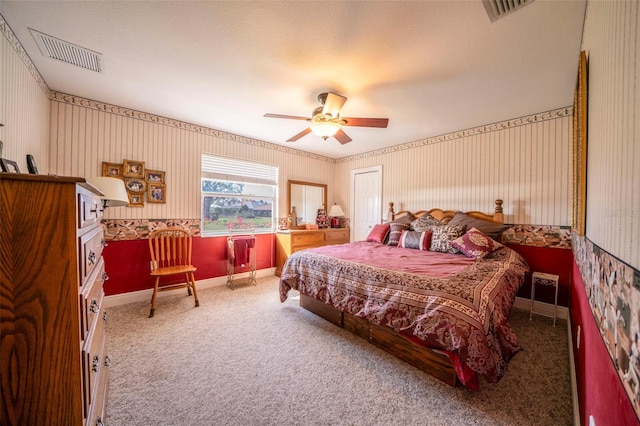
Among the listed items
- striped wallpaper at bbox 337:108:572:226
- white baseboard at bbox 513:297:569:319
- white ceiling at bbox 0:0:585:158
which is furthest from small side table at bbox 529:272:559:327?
white ceiling at bbox 0:0:585:158

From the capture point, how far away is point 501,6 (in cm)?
151

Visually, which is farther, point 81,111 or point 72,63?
point 81,111

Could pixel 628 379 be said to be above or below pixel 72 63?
below

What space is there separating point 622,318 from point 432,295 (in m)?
1.26

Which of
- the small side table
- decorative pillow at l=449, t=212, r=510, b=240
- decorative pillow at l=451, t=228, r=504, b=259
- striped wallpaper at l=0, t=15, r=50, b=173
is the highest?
striped wallpaper at l=0, t=15, r=50, b=173

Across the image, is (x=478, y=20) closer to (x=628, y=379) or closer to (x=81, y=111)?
(x=628, y=379)

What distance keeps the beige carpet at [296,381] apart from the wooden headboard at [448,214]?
4.54 feet

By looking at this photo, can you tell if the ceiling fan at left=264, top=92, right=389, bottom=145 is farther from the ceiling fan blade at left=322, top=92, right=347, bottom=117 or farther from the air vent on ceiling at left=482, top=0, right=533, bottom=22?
the air vent on ceiling at left=482, top=0, right=533, bottom=22

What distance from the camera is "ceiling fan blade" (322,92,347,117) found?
7.51 ft

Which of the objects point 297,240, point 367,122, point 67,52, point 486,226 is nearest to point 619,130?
point 367,122

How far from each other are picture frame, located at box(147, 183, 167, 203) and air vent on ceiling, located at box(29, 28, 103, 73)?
151 cm

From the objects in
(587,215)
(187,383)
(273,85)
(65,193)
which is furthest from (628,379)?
(273,85)

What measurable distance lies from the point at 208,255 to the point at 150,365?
2045 mm

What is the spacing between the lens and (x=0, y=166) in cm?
138
